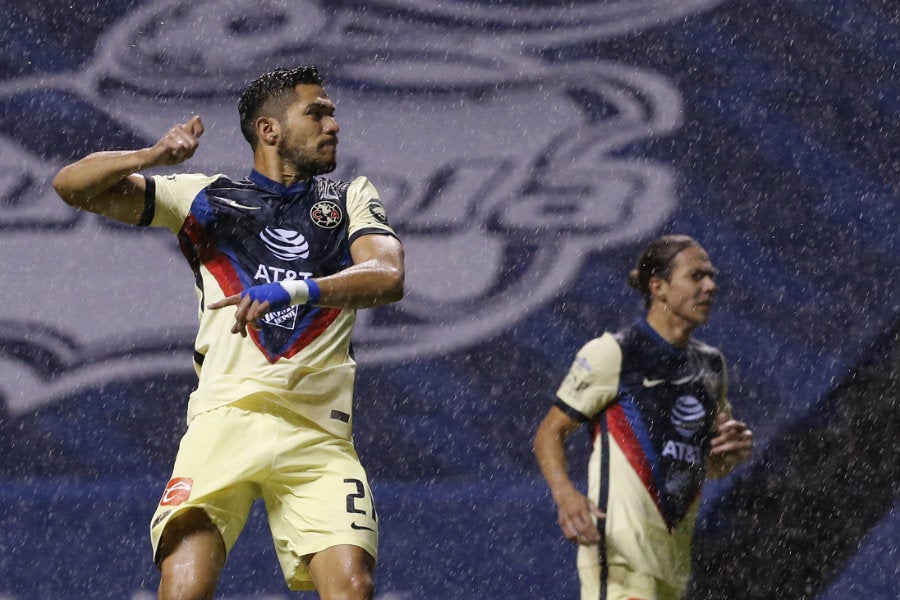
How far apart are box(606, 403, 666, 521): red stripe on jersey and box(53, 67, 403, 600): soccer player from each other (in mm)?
1028

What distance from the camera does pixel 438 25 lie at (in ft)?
20.9

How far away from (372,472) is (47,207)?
6.59ft

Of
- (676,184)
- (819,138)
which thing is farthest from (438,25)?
(819,138)

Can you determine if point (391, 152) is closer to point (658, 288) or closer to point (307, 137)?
point (658, 288)

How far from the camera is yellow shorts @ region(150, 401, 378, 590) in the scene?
3309mm

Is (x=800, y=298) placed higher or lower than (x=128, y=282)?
higher

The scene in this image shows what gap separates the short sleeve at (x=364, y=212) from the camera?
357 cm

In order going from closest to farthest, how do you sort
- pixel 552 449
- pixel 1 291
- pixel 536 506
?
pixel 552 449 < pixel 536 506 < pixel 1 291

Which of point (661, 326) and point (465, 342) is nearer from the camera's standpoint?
point (661, 326)

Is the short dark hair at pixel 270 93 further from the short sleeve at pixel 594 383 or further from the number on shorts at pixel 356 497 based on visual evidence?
the short sleeve at pixel 594 383

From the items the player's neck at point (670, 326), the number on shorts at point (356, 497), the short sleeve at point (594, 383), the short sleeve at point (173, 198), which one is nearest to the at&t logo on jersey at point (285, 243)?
the short sleeve at point (173, 198)

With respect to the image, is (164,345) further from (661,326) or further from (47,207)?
(661,326)

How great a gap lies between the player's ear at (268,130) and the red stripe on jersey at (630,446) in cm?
141

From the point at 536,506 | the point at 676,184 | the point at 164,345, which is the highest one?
the point at 676,184
